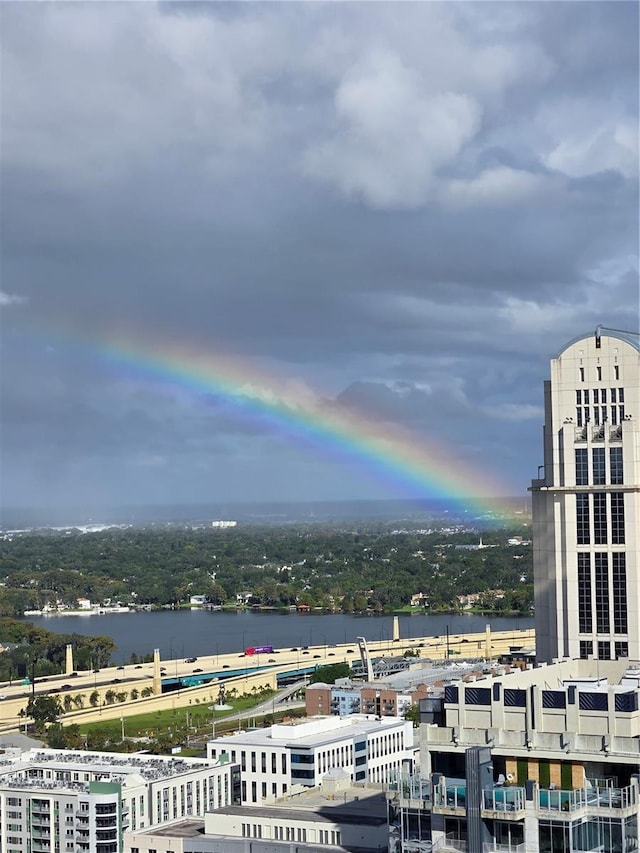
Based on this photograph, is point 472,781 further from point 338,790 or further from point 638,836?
point 338,790

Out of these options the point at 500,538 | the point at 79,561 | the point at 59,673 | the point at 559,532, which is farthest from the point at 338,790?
the point at 500,538

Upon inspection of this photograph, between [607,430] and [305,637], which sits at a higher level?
[607,430]

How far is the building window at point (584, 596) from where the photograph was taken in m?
27.6

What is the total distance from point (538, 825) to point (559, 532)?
Answer: 1531 centimetres

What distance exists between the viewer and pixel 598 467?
1099 inches

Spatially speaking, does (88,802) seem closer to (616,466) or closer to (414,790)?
(616,466)

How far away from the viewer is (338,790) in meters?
22.8

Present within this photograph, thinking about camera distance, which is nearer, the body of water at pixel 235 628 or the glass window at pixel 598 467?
the glass window at pixel 598 467

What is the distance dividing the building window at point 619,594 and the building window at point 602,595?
0.48 feet

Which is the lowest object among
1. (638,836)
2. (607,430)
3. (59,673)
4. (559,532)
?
(59,673)

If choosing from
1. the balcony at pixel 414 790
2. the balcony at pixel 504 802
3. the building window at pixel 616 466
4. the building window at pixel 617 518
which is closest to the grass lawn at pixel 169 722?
the building window at pixel 617 518

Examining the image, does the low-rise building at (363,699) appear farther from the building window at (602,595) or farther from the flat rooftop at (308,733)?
the building window at (602,595)

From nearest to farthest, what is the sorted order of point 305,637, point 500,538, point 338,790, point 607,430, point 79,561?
point 338,790 → point 607,430 → point 305,637 → point 79,561 → point 500,538

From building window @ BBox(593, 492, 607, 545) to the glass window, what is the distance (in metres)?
0.27
